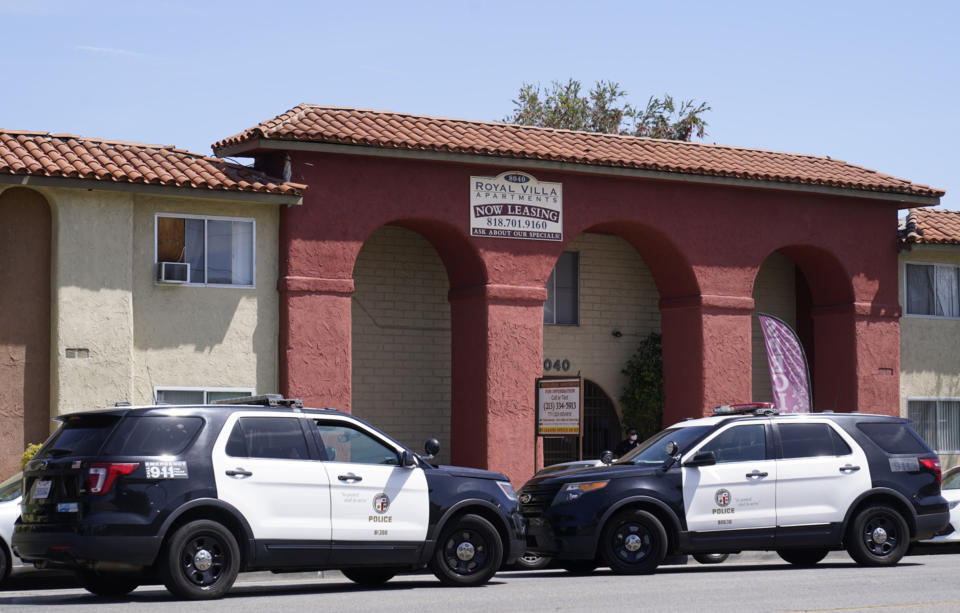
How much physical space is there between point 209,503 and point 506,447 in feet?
34.4

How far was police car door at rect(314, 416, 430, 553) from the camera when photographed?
12414 millimetres

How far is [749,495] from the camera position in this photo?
1470 centimetres

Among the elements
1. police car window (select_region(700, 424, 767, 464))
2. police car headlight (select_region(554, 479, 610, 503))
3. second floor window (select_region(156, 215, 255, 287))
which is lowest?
police car headlight (select_region(554, 479, 610, 503))

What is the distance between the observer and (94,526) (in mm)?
11133

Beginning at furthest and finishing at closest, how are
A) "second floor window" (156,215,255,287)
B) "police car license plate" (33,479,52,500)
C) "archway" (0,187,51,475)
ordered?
"second floor window" (156,215,255,287) → "archway" (0,187,51,475) → "police car license plate" (33,479,52,500)

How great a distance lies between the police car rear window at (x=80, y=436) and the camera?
11.6 metres

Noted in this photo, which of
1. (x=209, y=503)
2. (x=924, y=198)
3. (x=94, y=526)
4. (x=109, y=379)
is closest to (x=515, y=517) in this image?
(x=209, y=503)

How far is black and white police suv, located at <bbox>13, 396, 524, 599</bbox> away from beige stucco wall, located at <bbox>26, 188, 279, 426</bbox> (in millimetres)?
6902

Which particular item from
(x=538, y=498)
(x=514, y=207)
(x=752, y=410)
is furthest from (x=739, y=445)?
(x=514, y=207)

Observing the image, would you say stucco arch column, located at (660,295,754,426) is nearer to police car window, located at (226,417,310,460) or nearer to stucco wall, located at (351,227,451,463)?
stucco wall, located at (351,227,451,463)

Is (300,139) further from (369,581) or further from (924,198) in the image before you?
(924,198)

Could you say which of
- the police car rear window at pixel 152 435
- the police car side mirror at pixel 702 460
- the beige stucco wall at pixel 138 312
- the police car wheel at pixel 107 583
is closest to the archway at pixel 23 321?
the beige stucco wall at pixel 138 312

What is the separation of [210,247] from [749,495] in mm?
9144

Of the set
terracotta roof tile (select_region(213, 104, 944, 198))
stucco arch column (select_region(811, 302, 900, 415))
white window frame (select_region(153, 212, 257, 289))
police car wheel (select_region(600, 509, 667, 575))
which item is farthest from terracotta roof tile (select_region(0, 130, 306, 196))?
stucco arch column (select_region(811, 302, 900, 415))
